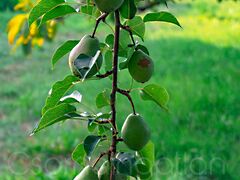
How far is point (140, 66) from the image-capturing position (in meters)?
0.74

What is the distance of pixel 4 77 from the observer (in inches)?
221

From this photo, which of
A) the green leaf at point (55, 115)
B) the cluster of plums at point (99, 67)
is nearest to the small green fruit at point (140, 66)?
the cluster of plums at point (99, 67)

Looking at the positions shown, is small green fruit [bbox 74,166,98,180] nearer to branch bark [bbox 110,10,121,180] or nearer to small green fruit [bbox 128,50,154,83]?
branch bark [bbox 110,10,121,180]

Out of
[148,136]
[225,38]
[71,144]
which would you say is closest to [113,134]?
[148,136]

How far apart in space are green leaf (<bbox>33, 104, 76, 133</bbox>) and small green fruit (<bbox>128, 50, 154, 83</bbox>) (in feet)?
0.33

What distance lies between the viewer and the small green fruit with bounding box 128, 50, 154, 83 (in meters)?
0.74

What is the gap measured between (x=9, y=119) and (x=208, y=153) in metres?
1.67

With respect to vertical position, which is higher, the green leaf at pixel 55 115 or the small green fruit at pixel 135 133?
the green leaf at pixel 55 115

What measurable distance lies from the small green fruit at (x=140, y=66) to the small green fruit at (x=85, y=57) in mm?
57

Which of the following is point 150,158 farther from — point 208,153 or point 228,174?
point 208,153

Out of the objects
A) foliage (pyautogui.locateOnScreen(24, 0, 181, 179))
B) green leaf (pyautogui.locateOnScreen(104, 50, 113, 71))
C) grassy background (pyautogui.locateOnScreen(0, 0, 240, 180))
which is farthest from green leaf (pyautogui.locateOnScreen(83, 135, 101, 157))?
grassy background (pyautogui.locateOnScreen(0, 0, 240, 180))

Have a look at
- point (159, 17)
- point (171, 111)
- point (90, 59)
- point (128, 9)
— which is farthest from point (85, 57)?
point (171, 111)

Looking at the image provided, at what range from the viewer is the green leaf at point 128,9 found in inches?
29.2

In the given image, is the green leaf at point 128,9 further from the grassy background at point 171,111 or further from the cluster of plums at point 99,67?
the grassy background at point 171,111
